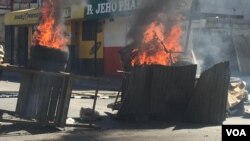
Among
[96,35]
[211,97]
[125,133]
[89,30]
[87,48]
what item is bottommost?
[125,133]

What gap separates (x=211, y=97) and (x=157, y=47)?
1540mm

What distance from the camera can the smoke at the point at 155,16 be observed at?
1038 cm

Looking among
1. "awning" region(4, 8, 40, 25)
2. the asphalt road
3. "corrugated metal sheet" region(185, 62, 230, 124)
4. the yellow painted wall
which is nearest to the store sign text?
the yellow painted wall

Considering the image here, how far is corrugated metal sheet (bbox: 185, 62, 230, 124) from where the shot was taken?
368 inches

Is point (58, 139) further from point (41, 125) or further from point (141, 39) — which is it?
point (141, 39)

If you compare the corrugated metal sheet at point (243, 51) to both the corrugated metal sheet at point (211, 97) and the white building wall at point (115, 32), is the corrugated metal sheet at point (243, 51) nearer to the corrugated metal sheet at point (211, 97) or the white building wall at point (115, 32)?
the white building wall at point (115, 32)

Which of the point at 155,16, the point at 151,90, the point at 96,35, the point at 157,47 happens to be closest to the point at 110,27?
the point at 96,35

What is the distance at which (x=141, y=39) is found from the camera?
33.4 feet

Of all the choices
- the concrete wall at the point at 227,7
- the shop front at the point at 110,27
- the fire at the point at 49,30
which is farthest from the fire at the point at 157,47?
the shop front at the point at 110,27

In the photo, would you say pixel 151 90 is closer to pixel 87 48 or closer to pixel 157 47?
pixel 157 47

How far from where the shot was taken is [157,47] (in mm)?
10023

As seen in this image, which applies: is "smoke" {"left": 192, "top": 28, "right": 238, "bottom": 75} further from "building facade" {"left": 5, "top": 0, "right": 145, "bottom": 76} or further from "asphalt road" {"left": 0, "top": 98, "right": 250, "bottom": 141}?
"asphalt road" {"left": 0, "top": 98, "right": 250, "bottom": 141}

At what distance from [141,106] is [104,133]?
1451 millimetres

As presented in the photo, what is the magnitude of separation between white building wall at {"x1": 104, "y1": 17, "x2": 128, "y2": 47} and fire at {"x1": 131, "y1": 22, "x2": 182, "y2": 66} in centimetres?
1089
